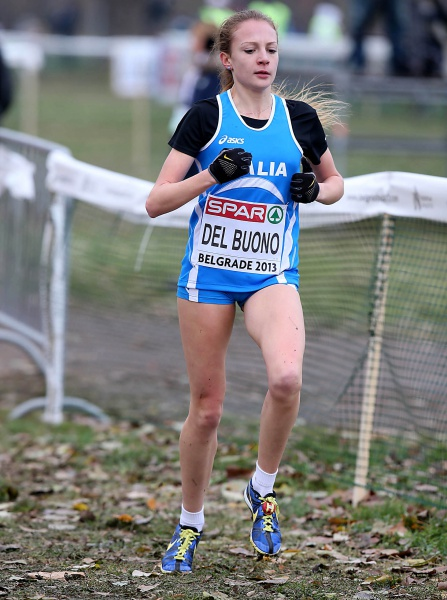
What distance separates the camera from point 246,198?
459 cm

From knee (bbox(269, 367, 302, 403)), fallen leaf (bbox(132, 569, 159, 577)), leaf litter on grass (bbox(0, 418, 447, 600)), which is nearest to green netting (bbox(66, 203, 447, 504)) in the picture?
leaf litter on grass (bbox(0, 418, 447, 600))

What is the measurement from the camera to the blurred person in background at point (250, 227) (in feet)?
14.9

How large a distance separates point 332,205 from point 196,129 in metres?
1.83

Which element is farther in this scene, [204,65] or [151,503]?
[204,65]

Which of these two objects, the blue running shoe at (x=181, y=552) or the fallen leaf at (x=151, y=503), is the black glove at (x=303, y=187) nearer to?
the blue running shoe at (x=181, y=552)

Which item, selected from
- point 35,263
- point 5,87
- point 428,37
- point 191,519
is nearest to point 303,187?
point 191,519

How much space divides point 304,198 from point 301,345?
1.93 ft

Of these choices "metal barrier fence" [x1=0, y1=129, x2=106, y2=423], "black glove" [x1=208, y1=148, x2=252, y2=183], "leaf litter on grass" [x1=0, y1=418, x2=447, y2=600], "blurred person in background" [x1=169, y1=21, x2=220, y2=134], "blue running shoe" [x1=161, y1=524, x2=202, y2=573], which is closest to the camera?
"black glove" [x1=208, y1=148, x2=252, y2=183]

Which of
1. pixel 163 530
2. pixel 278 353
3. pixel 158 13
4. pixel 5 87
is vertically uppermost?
pixel 158 13

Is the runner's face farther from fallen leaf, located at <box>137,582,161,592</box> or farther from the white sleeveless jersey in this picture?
fallen leaf, located at <box>137,582,161,592</box>

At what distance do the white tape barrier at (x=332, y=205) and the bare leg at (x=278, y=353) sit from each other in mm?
1220

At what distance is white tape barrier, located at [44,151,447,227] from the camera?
18.3 feet

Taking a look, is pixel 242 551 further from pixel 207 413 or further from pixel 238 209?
pixel 238 209

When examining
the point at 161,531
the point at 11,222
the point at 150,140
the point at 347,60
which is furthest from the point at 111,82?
the point at 161,531
